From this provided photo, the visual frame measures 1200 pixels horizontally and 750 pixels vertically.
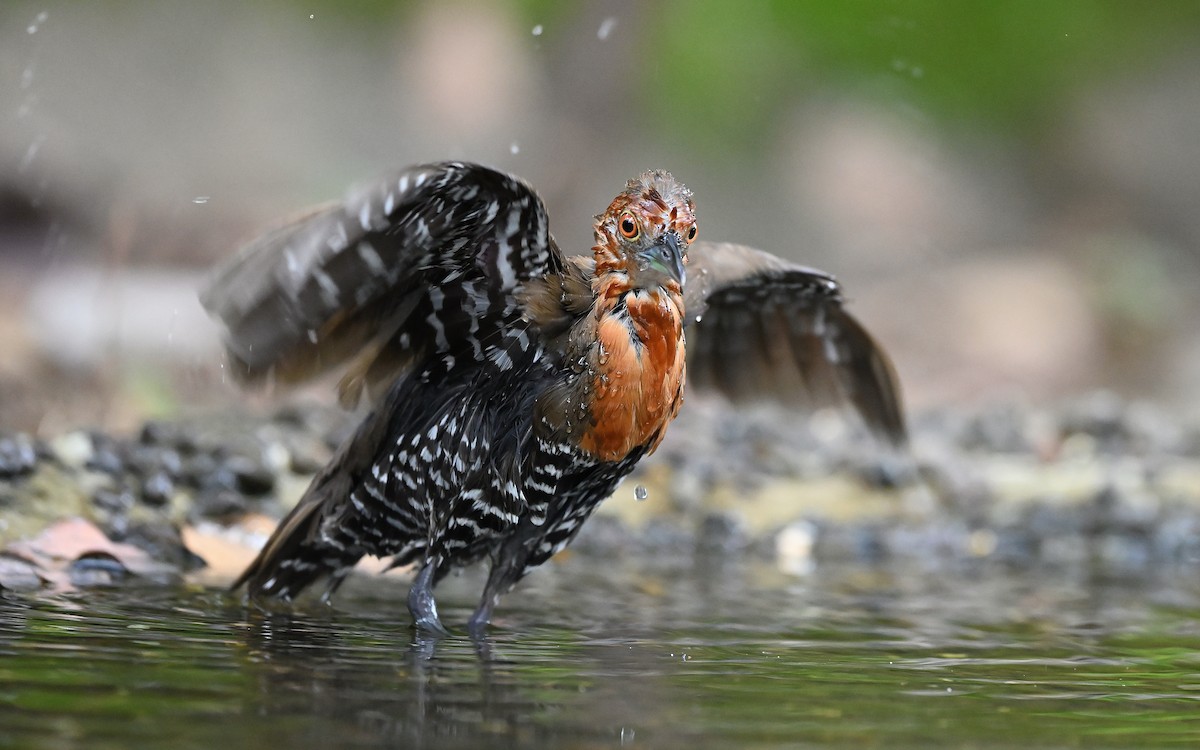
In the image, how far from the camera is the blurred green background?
9.82m

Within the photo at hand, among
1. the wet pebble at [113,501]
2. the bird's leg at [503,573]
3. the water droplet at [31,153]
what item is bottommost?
the bird's leg at [503,573]

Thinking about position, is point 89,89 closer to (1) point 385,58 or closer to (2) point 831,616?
(1) point 385,58

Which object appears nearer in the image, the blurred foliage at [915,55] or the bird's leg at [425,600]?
the bird's leg at [425,600]

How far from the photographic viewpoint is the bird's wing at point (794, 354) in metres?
5.45

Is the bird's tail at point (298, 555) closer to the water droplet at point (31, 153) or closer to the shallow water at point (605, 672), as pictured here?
the shallow water at point (605, 672)

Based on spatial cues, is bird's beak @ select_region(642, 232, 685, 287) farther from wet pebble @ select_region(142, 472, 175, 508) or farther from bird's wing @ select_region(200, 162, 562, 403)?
wet pebble @ select_region(142, 472, 175, 508)

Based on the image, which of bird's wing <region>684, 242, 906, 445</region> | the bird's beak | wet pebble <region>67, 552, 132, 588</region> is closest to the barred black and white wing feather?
the bird's beak

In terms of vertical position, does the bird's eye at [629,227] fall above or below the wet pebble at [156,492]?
above

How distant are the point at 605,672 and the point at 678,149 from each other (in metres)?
13.1

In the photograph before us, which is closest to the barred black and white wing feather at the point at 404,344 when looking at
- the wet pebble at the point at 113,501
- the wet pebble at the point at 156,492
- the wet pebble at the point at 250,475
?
the wet pebble at the point at 113,501

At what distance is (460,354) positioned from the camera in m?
4.32

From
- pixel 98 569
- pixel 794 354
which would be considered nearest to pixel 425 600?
pixel 98 569

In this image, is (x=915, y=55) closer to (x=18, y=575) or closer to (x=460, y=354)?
(x=460, y=354)

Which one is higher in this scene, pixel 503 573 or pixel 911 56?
pixel 911 56
